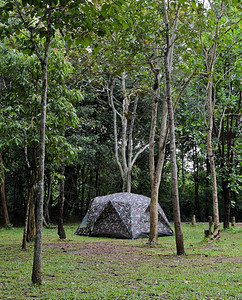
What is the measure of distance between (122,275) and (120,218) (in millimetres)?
7519

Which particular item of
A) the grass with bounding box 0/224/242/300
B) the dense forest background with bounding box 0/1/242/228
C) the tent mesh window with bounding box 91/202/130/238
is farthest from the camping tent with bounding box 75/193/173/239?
the grass with bounding box 0/224/242/300

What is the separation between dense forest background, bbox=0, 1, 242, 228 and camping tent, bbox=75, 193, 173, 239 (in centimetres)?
277

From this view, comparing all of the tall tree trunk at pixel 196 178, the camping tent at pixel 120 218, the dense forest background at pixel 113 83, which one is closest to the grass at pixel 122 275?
the dense forest background at pixel 113 83

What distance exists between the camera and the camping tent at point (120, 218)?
42.3 ft

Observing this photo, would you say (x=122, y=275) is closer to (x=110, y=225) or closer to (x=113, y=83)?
(x=110, y=225)

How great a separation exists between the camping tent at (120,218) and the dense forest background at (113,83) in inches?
109

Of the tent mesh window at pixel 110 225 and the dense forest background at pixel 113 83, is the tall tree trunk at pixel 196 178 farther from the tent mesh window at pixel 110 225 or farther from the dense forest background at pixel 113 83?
the tent mesh window at pixel 110 225

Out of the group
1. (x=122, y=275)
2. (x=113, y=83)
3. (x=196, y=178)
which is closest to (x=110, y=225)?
(x=122, y=275)

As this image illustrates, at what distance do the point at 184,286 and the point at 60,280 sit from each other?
1993 mm

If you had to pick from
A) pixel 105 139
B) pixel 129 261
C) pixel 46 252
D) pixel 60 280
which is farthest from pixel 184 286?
pixel 105 139

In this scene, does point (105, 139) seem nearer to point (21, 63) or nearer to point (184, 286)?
point (21, 63)

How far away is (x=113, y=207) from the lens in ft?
43.6

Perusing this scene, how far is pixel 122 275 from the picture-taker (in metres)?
5.55

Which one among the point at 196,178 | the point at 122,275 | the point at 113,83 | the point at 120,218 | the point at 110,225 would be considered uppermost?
the point at 113,83
